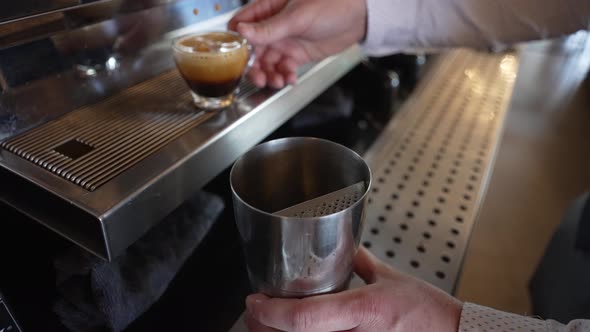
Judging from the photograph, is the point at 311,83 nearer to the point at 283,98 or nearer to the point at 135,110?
the point at 283,98

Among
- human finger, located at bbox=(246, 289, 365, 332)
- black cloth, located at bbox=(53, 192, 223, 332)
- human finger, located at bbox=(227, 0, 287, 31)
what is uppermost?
human finger, located at bbox=(227, 0, 287, 31)

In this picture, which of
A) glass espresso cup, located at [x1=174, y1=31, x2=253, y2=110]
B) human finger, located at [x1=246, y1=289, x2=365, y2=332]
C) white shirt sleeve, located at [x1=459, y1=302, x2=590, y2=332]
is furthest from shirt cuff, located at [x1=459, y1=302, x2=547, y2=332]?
glass espresso cup, located at [x1=174, y1=31, x2=253, y2=110]

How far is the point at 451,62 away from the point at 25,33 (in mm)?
849

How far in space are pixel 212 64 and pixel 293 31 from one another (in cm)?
17

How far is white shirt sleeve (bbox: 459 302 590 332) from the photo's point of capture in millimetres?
362

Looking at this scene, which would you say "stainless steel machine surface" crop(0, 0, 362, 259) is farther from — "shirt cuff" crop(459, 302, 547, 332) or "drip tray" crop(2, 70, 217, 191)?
"shirt cuff" crop(459, 302, 547, 332)

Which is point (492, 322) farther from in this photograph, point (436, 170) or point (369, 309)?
point (436, 170)

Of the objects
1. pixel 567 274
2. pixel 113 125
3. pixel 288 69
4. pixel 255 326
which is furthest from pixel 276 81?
pixel 567 274

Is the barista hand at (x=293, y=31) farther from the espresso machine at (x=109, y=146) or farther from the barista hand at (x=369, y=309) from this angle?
the barista hand at (x=369, y=309)

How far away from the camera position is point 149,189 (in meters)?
0.36

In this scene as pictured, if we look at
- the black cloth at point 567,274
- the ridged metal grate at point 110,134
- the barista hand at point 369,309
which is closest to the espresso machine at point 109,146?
the ridged metal grate at point 110,134

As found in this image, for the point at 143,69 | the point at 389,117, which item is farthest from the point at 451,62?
the point at 143,69

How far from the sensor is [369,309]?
0.32 meters

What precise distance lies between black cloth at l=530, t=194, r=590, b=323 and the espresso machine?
48 cm
